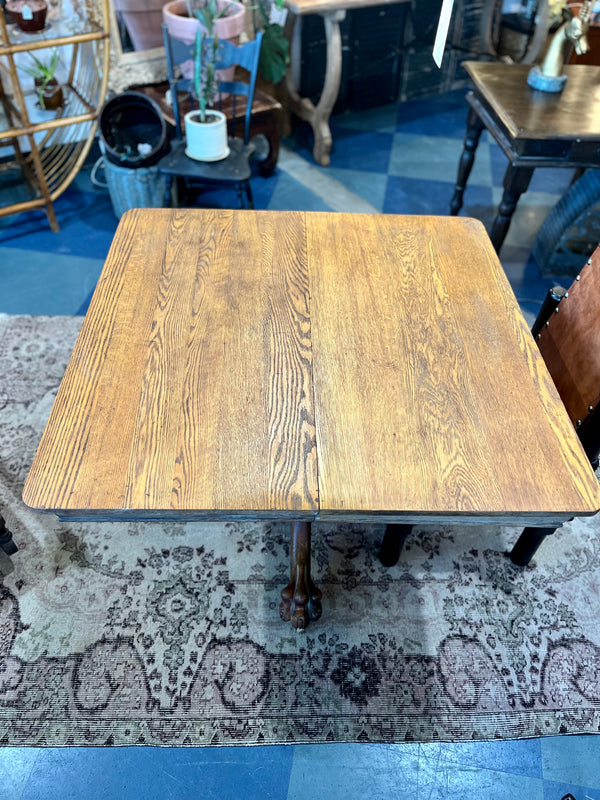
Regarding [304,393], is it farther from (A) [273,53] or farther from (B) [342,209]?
(A) [273,53]

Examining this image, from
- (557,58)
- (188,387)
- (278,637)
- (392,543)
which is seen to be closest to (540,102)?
(557,58)

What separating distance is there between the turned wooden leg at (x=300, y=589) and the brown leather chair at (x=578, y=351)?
650 mm

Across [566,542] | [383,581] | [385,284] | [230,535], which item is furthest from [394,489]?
[566,542]

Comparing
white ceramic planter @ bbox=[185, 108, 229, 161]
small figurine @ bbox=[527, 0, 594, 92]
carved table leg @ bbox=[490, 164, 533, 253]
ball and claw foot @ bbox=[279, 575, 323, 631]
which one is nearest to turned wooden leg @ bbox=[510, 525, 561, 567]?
ball and claw foot @ bbox=[279, 575, 323, 631]

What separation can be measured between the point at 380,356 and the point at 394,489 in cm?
37

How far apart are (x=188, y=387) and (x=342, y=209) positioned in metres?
2.38

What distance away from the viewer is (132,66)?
→ 329 cm

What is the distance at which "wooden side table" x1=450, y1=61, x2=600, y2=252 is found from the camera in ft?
7.22

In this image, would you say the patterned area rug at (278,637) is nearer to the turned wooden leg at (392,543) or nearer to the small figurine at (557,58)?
the turned wooden leg at (392,543)

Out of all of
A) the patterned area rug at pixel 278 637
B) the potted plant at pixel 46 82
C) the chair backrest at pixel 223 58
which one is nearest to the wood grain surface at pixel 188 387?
the patterned area rug at pixel 278 637

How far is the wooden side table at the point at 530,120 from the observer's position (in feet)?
7.22

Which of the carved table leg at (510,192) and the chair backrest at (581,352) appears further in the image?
the carved table leg at (510,192)

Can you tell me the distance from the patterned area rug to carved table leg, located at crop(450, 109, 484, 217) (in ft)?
5.86

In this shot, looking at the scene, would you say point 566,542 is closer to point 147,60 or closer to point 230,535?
point 230,535
